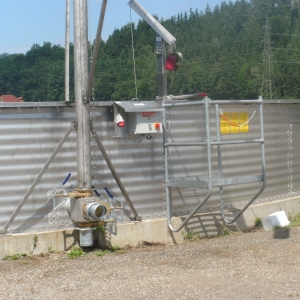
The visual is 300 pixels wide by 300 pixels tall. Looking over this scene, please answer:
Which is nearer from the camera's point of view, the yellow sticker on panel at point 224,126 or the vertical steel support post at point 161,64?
the yellow sticker on panel at point 224,126

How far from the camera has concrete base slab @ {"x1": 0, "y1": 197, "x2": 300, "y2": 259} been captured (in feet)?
28.0

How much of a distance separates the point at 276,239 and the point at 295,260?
56.7 inches

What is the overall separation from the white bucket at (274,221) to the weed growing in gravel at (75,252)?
3.56 meters

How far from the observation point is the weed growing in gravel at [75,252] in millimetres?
8614

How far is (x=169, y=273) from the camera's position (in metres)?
7.47

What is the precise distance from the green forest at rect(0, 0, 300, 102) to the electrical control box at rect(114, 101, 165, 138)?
18308 millimetres

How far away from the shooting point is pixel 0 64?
3450cm

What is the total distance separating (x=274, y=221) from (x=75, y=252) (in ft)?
12.5

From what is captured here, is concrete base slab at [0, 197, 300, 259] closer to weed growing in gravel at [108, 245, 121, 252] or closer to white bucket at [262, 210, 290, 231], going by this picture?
weed growing in gravel at [108, 245, 121, 252]

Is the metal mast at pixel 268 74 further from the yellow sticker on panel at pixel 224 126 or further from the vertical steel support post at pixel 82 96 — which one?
the vertical steel support post at pixel 82 96

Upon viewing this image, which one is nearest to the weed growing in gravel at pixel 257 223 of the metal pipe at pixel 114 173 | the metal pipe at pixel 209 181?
the metal pipe at pixel 209 181

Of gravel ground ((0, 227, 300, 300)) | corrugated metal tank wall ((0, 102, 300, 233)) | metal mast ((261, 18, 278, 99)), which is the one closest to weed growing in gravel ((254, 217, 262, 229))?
corrugated metal tank wall ((0, 102, 300, 233))

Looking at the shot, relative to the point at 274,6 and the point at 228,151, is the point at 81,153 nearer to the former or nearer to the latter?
the point at 228,151

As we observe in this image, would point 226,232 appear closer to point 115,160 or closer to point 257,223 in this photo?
point 257,223
